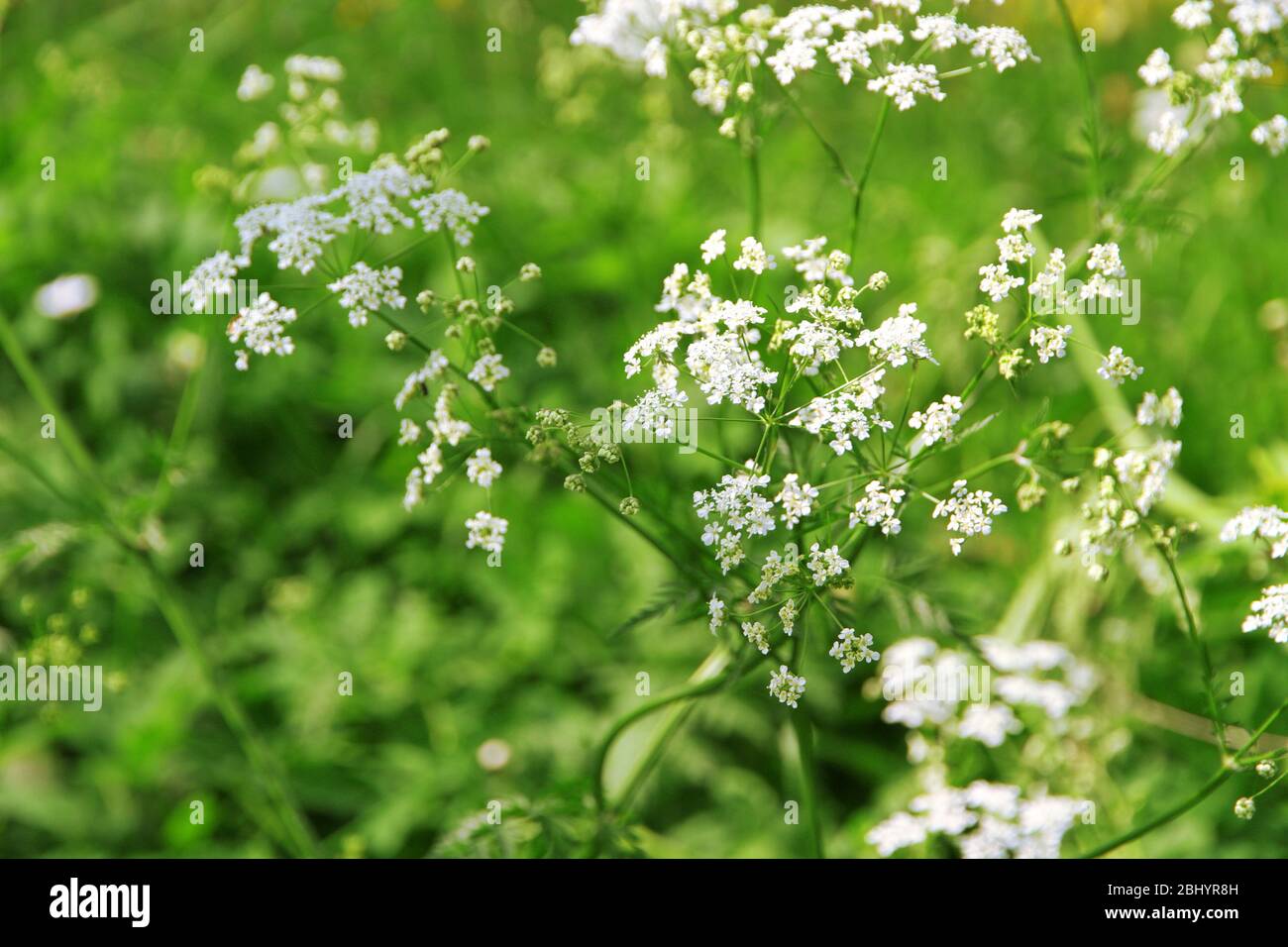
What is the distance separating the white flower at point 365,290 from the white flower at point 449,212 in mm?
178

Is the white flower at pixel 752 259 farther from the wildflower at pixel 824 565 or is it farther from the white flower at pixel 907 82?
the wildflower at pixel 824 565

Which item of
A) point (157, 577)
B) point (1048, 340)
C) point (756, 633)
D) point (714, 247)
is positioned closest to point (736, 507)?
point (756, 633)

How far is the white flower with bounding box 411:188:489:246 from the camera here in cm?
247

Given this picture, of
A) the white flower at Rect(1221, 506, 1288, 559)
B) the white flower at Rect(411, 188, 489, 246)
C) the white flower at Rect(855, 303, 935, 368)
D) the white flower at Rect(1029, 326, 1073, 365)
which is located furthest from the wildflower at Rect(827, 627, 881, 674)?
the white flower at Rect(411, 188, 489, 246)

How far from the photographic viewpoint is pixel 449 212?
8.18 ft

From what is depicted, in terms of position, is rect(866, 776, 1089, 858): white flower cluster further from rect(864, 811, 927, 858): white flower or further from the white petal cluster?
the white petal cluster

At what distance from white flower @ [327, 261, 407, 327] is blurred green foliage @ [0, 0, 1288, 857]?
690 millimetres

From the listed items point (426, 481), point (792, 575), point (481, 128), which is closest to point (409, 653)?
point (426, 481)

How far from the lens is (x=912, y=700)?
3.30m

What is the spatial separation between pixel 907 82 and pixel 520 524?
96.1 inches

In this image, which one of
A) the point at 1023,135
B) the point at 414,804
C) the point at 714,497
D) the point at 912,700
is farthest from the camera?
the point at 1023,135

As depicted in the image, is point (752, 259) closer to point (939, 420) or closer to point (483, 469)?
point (939, 420)
